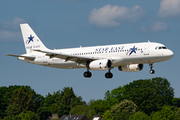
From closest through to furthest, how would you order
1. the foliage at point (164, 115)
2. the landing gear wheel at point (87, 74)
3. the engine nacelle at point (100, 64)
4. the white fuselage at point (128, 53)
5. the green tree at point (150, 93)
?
the white fuselage at point (128, 53) < the engine nacelle at point (100, 64) < the landing gear wheel at point (87, 74) < the foliage at point (164, 115) < the green tree at point (150, 93)

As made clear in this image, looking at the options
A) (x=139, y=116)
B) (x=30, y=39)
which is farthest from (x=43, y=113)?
(x=30, y=39)

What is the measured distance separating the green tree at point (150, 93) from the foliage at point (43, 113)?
3874cm

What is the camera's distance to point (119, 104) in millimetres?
154125

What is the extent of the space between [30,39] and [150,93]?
271ft

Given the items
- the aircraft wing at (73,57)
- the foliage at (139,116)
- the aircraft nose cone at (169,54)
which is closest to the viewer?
the aircraft nose cone at (169,54)

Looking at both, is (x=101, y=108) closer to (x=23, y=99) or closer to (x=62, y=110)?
(x=62, y=110)

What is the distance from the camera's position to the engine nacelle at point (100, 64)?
68938 millimetres

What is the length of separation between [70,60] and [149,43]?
1443 centimetres

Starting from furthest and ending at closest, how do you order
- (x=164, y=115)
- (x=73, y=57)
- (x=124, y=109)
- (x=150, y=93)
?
(x=150, y=93), (x=124, y=109), (x=164, y=115), (x=73, y=57)

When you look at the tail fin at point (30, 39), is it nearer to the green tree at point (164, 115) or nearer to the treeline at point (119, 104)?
the treeline at point (119, 104)

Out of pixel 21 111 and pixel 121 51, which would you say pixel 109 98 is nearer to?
pixel 21 111

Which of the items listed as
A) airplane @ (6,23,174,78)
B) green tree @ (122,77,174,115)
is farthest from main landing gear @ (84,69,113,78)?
green tree @ (122,77,174,115)

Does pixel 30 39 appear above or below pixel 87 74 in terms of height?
above

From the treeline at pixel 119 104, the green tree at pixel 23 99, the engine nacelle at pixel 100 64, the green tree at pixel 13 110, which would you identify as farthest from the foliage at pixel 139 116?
the engine nacelle at pixel 100 64
